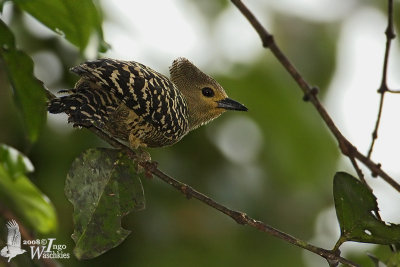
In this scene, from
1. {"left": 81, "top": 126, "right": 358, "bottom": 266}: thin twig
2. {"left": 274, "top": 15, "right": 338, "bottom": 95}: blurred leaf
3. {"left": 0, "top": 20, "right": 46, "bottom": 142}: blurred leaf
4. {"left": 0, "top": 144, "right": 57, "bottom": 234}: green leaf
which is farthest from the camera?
{"left": 274, "top": 15, "right": 338, "bottom": 95}: blurred leaf

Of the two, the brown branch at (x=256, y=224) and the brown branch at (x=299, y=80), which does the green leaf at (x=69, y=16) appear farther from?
the brown branch at (x=299, y=80)

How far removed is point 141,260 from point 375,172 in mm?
3731

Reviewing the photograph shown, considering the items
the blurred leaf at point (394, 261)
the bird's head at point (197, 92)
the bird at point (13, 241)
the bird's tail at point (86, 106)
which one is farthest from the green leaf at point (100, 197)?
the bird's head at point (197, 92)

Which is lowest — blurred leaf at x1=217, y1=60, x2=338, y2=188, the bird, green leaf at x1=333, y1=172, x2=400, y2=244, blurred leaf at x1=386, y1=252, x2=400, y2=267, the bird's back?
the bird

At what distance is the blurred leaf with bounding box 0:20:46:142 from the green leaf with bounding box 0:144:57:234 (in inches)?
5.0

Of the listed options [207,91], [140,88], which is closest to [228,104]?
[207,91]

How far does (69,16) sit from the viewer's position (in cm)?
292

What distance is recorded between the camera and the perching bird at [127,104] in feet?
12.3

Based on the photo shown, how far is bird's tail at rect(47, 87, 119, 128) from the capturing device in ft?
11.9

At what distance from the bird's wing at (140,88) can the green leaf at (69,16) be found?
28.1 inches

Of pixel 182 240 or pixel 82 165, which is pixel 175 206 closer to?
pixel 182 240

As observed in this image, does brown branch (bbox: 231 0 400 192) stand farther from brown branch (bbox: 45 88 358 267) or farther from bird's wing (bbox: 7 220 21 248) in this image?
bird's wing (bbox: 7 220 21 248)

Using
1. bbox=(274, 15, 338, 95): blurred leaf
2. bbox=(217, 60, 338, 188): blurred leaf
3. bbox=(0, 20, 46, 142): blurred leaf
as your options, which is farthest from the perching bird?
bbox=(274, 15, 338, 95): blurred leaf

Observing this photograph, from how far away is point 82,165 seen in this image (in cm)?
355
